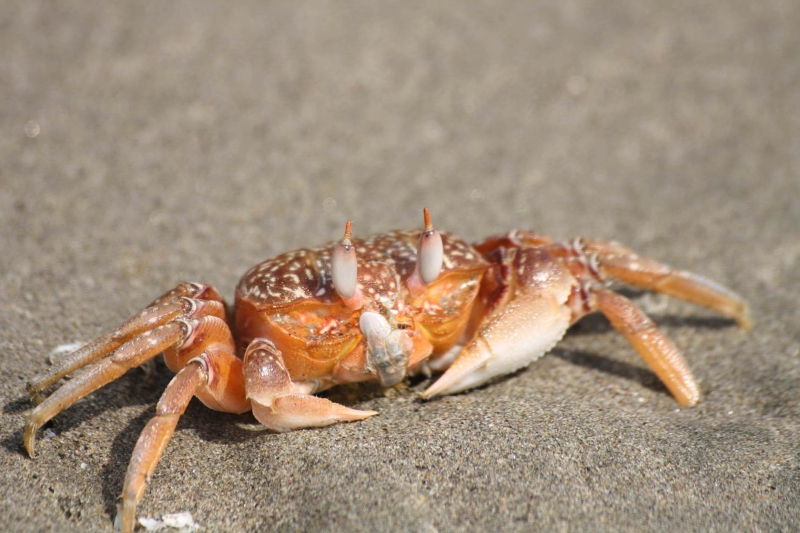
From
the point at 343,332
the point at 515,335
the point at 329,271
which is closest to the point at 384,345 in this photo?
the point at 343,332

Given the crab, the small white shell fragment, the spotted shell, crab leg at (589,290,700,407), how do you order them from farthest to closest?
crab leg at (589,290,700,407) → the spotted shell → the crab → the small white shell fragment

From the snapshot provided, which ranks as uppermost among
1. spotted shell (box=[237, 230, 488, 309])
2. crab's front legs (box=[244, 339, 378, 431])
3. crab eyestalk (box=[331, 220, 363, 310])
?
crab eyestalk (box=[331, 220, 363, 310])

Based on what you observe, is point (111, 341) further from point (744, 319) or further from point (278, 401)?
point (744, 319)

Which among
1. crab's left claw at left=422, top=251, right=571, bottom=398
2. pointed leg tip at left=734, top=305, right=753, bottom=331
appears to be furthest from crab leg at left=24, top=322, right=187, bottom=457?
pointed leg tip at left=734, top=305, right=753, bottom=331

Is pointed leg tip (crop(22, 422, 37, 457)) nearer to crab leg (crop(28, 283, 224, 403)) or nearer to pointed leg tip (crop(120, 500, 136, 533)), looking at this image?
crab leg (crop(28, 283, 224, 403))

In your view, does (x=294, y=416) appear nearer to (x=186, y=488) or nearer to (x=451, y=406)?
(x=186, y=488)
